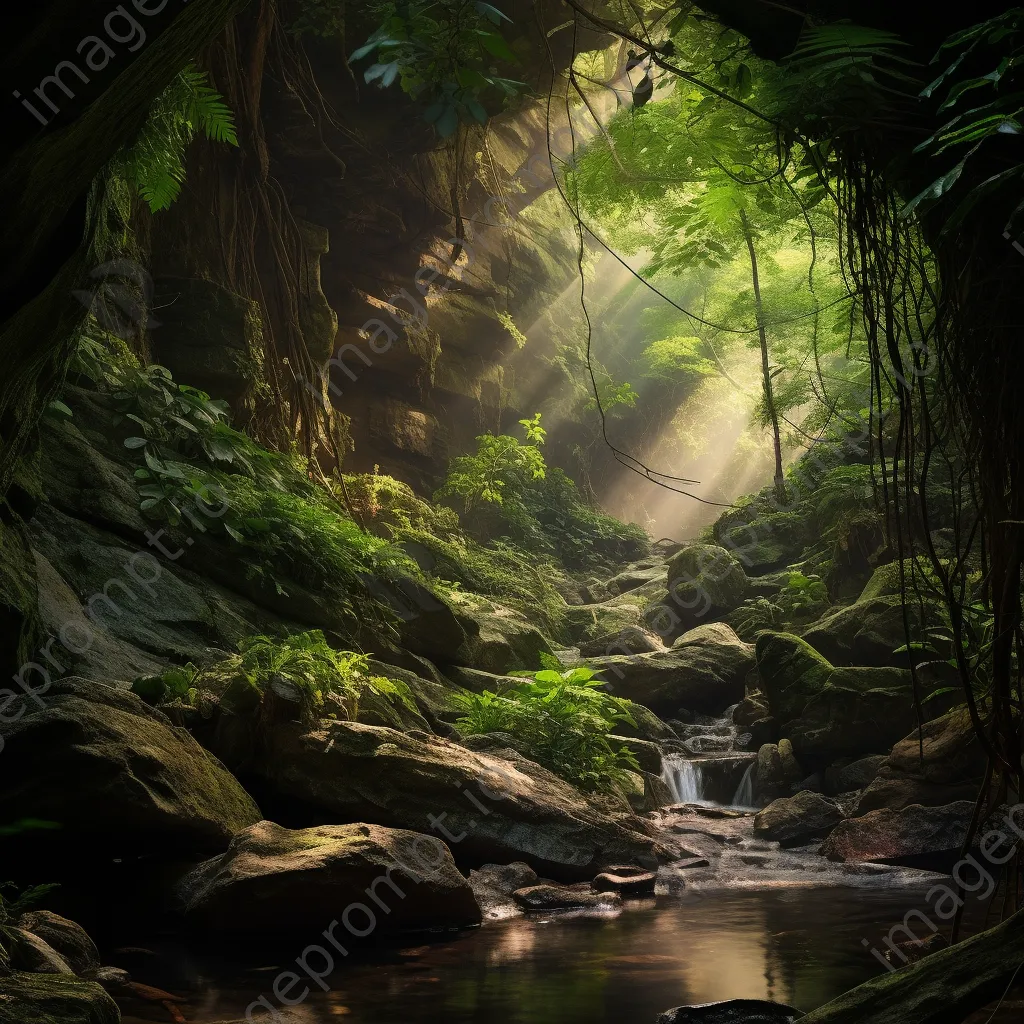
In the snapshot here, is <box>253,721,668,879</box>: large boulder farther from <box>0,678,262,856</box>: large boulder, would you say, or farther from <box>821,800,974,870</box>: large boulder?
<box>821,800,974,870</box>: large boulder

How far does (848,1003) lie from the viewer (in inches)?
79.4

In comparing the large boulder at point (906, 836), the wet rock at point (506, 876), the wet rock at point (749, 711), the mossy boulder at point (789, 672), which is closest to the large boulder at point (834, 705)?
the mossy boulder at point (789, 672)

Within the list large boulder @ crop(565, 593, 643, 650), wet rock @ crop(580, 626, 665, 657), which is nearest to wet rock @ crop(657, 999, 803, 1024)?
wet rock @ crop(580, 626, 665, 657)

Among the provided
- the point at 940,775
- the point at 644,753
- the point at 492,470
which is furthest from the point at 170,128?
the point at 492,470

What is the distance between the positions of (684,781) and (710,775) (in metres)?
0.33

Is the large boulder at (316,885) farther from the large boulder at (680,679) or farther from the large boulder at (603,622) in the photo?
the large boulder at (603,622)

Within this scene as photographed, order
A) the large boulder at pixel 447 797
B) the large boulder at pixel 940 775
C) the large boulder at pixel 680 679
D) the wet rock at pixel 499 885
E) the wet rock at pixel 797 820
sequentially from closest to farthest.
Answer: the wet rock at pixel 499 885
the large boulder at pixel 447 797
the large boulder at pixel 940 775
the wet rock at pixel 797 820
the large boulder at pixel 680 679

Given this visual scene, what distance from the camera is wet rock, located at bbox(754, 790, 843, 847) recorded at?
327 inches

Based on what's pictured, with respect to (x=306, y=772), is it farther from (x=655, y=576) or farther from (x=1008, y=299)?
(x=655, y=576)

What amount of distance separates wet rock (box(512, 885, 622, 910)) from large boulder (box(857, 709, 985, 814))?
10.7ft

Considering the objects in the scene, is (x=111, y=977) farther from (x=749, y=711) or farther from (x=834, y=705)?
(x=749, y=711)

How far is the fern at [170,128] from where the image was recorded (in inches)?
238

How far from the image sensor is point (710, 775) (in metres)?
10.6

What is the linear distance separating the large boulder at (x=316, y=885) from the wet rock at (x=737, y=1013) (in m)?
2.08
